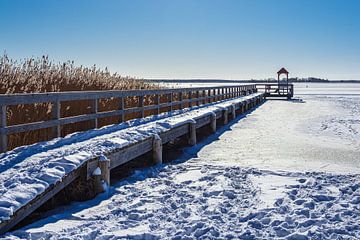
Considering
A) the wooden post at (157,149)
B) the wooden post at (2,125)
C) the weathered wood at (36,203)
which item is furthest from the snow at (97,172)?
the wooden post at (157,149)

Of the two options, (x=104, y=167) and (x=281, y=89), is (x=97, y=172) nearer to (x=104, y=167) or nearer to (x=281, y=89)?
(x=104, y=167)

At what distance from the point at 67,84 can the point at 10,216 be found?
6.65m

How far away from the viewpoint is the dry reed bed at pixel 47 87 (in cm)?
666

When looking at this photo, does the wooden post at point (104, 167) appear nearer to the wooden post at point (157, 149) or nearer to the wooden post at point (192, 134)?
the wooden post at point (157, 149)

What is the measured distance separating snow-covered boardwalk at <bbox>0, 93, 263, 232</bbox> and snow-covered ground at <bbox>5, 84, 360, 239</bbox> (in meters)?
0.27

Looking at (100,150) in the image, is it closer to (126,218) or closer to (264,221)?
(126,218)

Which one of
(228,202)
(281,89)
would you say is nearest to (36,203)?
(228,202)

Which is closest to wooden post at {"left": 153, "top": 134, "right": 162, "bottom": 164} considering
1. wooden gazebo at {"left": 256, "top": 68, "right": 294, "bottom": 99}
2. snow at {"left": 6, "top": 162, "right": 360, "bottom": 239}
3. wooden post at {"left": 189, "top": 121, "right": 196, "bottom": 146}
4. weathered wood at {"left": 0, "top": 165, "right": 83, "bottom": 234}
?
snow at {"left": 6, "top": 162, "right": 360, "bottom": 239}

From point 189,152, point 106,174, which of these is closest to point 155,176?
point 106,174

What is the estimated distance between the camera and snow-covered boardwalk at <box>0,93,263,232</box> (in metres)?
3.82

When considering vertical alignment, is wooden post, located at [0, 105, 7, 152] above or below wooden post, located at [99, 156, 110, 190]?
above

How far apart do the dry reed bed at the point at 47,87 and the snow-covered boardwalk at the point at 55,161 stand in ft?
2.21

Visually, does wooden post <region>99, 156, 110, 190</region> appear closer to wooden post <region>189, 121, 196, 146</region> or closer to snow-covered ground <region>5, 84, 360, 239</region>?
snow-covered ground <region>5, 84, 360, 239</region>

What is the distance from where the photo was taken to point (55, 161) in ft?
15.7
